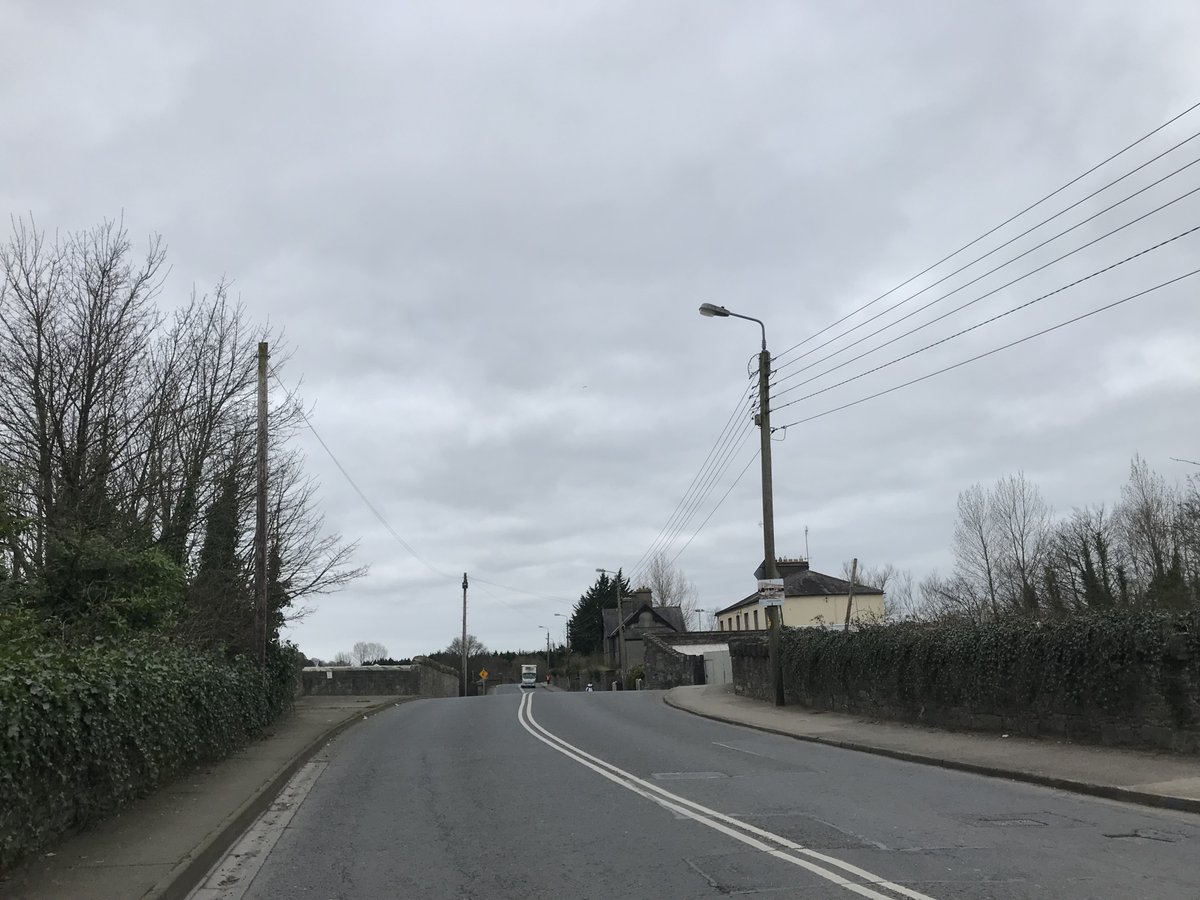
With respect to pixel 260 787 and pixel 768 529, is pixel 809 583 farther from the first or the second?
pixel 260 787

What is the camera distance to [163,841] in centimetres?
830

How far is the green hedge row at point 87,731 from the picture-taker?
6.66 m

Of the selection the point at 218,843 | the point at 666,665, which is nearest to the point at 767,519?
the point at 218,843

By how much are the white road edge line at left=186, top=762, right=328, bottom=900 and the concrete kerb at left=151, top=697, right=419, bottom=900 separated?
6 cm

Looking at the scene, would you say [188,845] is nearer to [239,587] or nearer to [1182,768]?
[1182,768]

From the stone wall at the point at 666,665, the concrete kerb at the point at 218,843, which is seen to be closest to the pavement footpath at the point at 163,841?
the concrete kerb at the point at 218,843

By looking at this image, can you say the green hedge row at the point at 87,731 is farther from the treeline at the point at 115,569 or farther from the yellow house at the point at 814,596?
the yellow house at the point at 814,596

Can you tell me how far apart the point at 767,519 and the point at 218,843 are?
16397 millimetres

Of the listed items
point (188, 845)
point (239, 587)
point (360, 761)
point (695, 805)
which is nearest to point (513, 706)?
point (239, 587)

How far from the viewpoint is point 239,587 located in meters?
20.7

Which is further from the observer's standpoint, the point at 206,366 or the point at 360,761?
the point at 206,366

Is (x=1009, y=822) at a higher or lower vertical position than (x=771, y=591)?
lower

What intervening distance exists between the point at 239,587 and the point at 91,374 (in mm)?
6869

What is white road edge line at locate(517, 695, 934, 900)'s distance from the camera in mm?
6581
